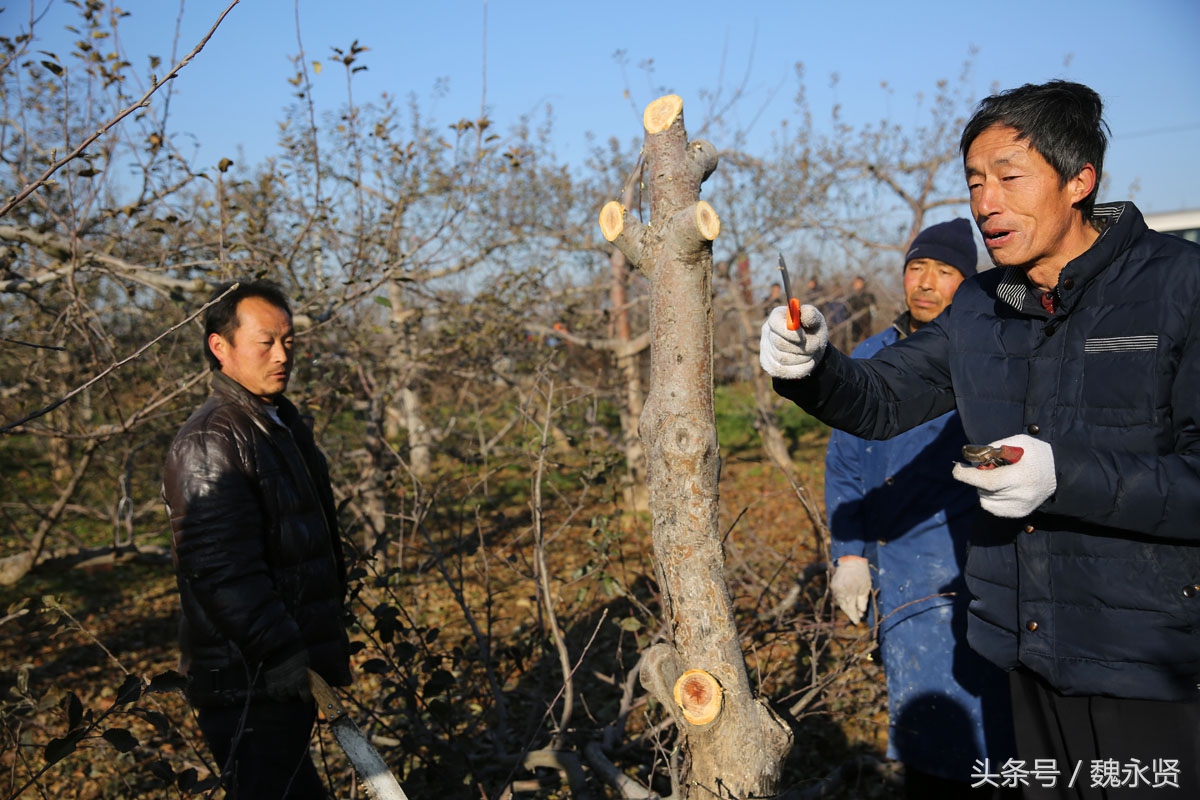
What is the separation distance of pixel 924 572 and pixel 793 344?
1.14 meters

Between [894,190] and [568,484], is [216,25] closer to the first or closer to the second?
[568,484]

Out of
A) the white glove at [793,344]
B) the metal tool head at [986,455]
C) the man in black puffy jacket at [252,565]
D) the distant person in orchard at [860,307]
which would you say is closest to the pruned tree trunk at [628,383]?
the distant person in orchard at [860,307]

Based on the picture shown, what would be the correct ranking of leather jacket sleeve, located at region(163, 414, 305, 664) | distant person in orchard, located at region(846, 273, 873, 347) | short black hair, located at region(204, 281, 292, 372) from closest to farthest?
1. leather jacket sleeve, located at region(163, 414, 305, 664)
2. short black hair, located at region(204, 281, 292, 372)
3. distant person in orchard, located at region(846, 273, 873, 347)

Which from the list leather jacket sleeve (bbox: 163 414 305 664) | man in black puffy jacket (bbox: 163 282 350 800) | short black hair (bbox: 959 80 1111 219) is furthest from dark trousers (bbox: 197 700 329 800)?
short black hair (bbox: 959 80 1111 219)

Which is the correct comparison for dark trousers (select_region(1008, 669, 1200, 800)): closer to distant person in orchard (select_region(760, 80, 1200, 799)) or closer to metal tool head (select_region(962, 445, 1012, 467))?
distant person in orchard (select_region(760, 80, 1200, 799))

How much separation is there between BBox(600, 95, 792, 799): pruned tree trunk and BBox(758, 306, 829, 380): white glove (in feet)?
0.44

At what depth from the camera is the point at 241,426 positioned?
83.6 inches

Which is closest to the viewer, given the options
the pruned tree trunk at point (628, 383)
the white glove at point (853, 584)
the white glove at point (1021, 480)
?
the white glove at point (1021, 480)

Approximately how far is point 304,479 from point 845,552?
1.67 m

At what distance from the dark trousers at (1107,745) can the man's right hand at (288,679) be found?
1.62m

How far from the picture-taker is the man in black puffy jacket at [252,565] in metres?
1.98

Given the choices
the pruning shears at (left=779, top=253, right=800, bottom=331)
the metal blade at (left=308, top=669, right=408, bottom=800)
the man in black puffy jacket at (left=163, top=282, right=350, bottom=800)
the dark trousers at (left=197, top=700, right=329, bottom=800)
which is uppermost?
the pruning shears at (left=779, top=253, right=800, bottom=331)

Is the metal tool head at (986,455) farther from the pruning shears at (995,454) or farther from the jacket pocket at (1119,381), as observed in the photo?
the jacket pocket at (1119,381)

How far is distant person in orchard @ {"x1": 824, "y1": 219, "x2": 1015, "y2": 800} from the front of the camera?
2334 mm
